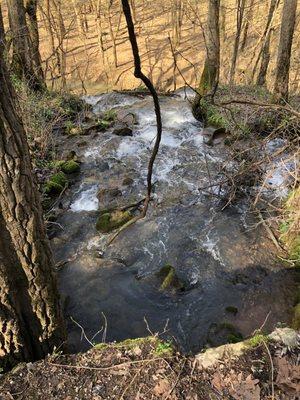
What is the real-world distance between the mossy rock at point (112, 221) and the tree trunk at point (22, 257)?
3.52m

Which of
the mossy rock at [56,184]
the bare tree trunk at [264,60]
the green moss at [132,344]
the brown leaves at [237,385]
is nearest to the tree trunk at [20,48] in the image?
the mossy rock at [56,184]

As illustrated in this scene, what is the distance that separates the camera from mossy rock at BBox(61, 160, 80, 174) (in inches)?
344

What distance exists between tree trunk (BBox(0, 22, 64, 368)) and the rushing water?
134cm

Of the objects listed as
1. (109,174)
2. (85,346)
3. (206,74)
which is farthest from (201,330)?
(206,74)

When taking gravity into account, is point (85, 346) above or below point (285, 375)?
below

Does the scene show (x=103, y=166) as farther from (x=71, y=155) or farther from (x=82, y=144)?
(x=82, y=144)

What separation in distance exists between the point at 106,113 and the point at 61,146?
7.64ft

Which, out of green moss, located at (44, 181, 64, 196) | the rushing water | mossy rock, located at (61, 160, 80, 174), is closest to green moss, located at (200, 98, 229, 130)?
the rushing water

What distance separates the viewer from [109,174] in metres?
8.90

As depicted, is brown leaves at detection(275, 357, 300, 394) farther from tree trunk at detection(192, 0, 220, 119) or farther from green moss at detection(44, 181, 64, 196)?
tree trunk at detection(192, 0, 220, 119)

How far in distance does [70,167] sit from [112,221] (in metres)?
2.39

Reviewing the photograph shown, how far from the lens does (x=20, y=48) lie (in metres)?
11.1

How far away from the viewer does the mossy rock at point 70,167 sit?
8727mm

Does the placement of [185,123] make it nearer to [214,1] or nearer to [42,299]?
[214,1]
